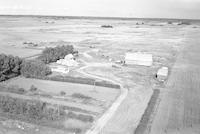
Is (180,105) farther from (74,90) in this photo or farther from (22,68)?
(22,68)

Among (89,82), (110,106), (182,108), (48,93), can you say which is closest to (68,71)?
(89,82)

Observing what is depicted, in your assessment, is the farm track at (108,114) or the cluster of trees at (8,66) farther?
the cluster of trees at (8,66)

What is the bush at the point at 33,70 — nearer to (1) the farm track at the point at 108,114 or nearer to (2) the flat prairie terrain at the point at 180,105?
(1) the farm track at the point at 108,114

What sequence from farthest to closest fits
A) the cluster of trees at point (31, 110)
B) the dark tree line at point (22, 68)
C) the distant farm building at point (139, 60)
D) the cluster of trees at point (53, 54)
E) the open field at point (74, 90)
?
1. the cluster of trees at point (53, 54)
2. the distant farm building at point (139, 60)
3. the dark tree line at point (22, 68)
4. the open field at point (74, 90)
5. the cluster of trees at point (31, 110)

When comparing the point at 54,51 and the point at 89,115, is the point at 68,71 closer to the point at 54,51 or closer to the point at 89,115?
the point at 54,51

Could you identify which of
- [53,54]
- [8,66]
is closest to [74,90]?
[8,66]

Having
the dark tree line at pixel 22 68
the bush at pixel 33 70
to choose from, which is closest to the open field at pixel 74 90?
the bush at pixel 33 70

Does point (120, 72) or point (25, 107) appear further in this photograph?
point (120, 72)
